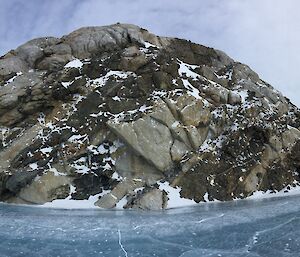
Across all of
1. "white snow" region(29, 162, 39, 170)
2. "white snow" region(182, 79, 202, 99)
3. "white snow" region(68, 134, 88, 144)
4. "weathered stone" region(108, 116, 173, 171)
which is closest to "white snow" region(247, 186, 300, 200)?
"weathered stone" region(108, 116, 173, 171)

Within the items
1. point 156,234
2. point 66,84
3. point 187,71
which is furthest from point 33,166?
point 187,71

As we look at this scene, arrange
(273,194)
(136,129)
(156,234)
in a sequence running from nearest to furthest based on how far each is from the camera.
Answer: (156,234)
(136,129)
(273,194)

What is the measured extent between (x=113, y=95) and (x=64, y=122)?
6.04m

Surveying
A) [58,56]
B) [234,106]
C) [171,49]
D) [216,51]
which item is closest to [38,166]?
[58,56]

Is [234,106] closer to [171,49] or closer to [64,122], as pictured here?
[171,49]

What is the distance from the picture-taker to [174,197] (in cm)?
3369

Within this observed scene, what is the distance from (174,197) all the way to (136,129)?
24.0 ft

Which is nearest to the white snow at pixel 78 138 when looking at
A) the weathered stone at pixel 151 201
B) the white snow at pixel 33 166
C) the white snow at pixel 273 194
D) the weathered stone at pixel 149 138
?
the weathered stone at pixel 149 138

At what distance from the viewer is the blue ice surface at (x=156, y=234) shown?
53.0 ft

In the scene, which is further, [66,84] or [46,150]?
[66,84]

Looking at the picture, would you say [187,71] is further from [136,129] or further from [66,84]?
[66,84]

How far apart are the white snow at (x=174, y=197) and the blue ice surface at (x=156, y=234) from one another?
18.4 feet

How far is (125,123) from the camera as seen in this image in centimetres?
3641

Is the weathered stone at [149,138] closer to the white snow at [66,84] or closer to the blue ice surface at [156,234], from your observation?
the blue ice surface at [156,234]
